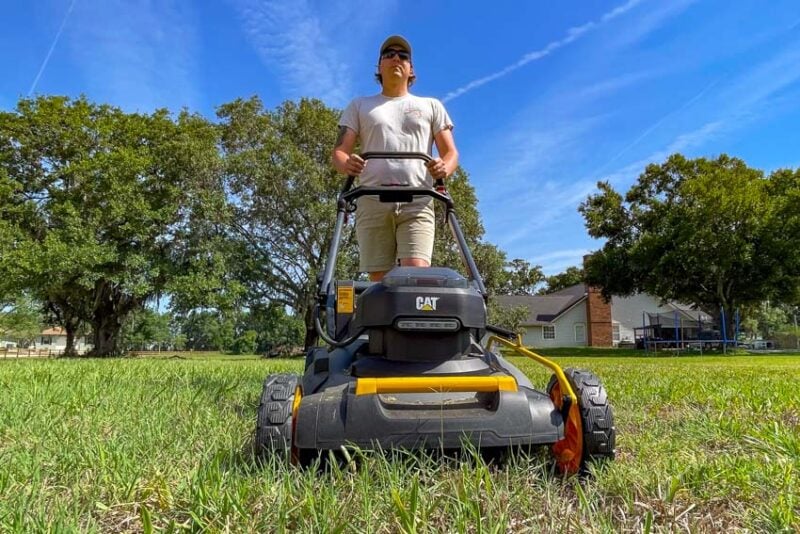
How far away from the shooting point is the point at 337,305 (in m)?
2.47

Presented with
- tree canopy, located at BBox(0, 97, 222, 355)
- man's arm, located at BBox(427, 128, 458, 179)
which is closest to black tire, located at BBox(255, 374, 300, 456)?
man's arm, located at BBox(427, 128, 458, 179)

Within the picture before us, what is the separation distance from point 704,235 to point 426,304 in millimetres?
25723

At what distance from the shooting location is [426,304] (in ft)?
6.46

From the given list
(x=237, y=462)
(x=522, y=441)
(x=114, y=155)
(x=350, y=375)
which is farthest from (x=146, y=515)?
(x=114, y=155)

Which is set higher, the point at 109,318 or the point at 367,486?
the point at 109,318

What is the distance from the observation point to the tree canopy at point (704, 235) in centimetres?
2417

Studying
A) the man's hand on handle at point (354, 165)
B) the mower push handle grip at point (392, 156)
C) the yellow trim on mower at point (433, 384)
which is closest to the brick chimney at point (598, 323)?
the mower push handle grip at point (392, 156)

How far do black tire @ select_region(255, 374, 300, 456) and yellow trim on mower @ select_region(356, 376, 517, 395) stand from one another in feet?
0.80

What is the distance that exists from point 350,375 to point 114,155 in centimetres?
2084

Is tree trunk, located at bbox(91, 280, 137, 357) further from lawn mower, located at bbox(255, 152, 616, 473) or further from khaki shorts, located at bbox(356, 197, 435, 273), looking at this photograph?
lawn mower, located at bbox(255, 152, 616, 473)

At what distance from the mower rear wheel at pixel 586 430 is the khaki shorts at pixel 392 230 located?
1243mm

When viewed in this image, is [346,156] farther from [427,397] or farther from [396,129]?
[427,397]

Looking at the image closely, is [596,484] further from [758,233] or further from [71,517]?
[758,233]

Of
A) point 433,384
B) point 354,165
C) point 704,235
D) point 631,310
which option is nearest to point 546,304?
point 631,310
